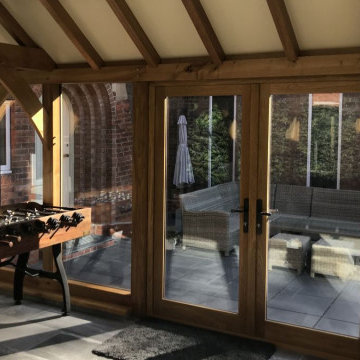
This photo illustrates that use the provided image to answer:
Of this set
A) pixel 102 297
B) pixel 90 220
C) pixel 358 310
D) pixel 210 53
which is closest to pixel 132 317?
pixel 102 297

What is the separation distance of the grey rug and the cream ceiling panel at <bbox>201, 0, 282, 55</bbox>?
244 cm

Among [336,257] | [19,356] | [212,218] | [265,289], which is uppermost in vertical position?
[212,218]

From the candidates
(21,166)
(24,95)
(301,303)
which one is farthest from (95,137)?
(301,303)

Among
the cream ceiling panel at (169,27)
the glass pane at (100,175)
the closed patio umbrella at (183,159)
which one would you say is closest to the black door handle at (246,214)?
the closed patio umbrella at (183,159)

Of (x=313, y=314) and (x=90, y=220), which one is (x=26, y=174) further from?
(x=313, y=314)

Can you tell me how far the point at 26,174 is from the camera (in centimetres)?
641

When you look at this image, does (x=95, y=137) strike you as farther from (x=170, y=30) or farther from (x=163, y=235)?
(x=170, y=30)

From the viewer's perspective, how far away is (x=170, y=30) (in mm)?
4906

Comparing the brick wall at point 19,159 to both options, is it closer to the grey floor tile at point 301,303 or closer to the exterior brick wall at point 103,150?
the exterior brick wall at point 103,150

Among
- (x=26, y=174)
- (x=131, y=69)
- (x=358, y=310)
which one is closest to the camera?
(x=358, y=310)

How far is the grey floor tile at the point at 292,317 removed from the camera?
4.77m

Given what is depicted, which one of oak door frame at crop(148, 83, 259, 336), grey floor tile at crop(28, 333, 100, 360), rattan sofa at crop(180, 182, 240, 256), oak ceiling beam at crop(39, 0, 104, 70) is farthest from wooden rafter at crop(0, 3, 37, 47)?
grey floor tile at crop(28, 333, 100, 360)

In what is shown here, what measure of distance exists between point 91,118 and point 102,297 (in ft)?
5.88

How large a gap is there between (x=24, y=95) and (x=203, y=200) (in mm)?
1995
